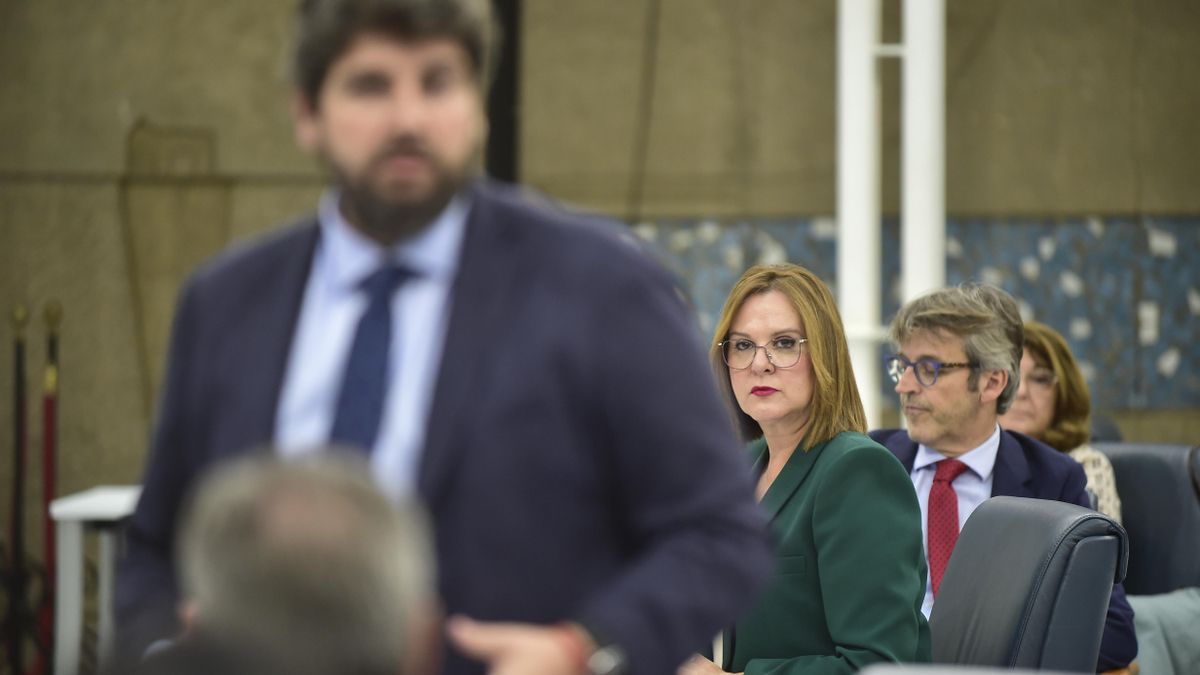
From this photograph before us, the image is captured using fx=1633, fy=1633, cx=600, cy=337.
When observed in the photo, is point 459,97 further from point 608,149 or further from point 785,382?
point 608,149

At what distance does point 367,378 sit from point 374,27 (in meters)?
0.27

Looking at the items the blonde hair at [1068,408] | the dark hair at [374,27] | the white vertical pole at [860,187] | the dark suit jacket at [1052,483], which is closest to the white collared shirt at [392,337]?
the dark hair at [374,27]

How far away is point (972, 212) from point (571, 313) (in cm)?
539

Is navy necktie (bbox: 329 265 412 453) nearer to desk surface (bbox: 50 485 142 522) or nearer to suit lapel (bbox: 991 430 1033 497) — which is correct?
suit lapel (bbox: 991 430 1033 497)

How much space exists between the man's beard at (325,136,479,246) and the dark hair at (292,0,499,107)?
75mm

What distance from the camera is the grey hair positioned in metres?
3.45

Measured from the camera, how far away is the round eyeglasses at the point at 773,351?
9.27ft

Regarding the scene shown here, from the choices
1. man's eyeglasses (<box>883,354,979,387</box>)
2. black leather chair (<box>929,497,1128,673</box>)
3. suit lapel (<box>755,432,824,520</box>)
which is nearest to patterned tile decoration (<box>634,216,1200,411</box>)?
man's eyeglasses (<box>883,354,979,387</box>)

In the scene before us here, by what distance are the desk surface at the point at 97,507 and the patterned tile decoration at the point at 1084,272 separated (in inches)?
87.6

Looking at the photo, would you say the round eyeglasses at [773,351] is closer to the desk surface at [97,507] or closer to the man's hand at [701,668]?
the man's hand at [701,668]

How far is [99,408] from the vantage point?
6.52 meters

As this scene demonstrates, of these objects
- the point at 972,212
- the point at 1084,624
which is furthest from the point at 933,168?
the point at 1084,624

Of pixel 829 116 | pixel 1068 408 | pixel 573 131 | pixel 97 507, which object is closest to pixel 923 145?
pixel 829 116

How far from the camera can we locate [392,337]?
129 cm
